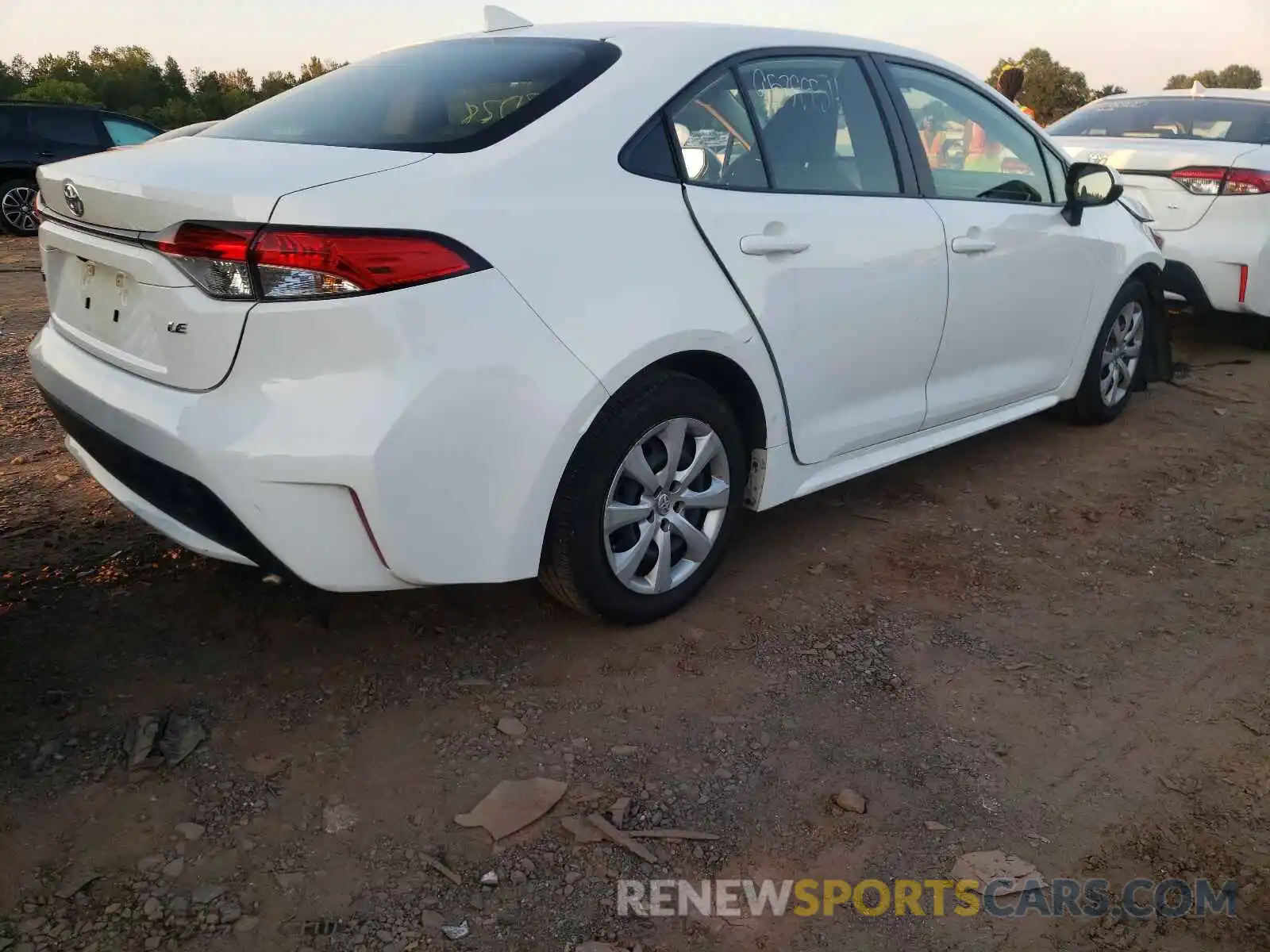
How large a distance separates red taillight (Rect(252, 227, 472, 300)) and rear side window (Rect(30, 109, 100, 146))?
11606mm

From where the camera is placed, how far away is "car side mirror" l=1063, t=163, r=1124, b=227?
4.15m

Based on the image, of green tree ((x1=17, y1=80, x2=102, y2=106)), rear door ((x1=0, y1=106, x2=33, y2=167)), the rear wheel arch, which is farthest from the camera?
green tree ((x1=17, y1=80, x2=102, y2=106))

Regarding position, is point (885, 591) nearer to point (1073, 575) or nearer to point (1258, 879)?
point (1073, 575)

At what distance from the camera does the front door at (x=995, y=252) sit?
11.8 ft

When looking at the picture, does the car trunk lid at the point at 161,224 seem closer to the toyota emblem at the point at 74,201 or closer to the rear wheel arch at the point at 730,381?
the toyota emblem at the point at 74,201

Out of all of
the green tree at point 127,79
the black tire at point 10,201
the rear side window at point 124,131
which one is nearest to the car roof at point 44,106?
the rear side window at point 124,131

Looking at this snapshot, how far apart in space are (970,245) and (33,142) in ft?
37.7

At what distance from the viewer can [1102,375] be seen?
4781 millimetres

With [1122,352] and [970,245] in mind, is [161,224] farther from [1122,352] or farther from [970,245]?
[1122,352]

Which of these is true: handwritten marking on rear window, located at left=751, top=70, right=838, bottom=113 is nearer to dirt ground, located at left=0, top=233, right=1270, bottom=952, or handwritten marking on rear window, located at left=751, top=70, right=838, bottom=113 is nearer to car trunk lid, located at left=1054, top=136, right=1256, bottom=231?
dirt ground, located at left=0, top=233, right=1270, bottom=952

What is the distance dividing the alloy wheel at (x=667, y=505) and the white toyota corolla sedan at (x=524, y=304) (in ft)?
0.03

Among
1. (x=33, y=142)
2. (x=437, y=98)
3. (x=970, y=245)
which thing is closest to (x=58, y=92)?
(x=33, y=142)

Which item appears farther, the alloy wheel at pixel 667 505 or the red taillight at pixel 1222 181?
the red taillight at pixel 1222 181

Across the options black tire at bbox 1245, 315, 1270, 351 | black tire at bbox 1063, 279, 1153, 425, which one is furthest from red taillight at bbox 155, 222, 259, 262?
black tire at bbox 1245, 315, 1270, 351
